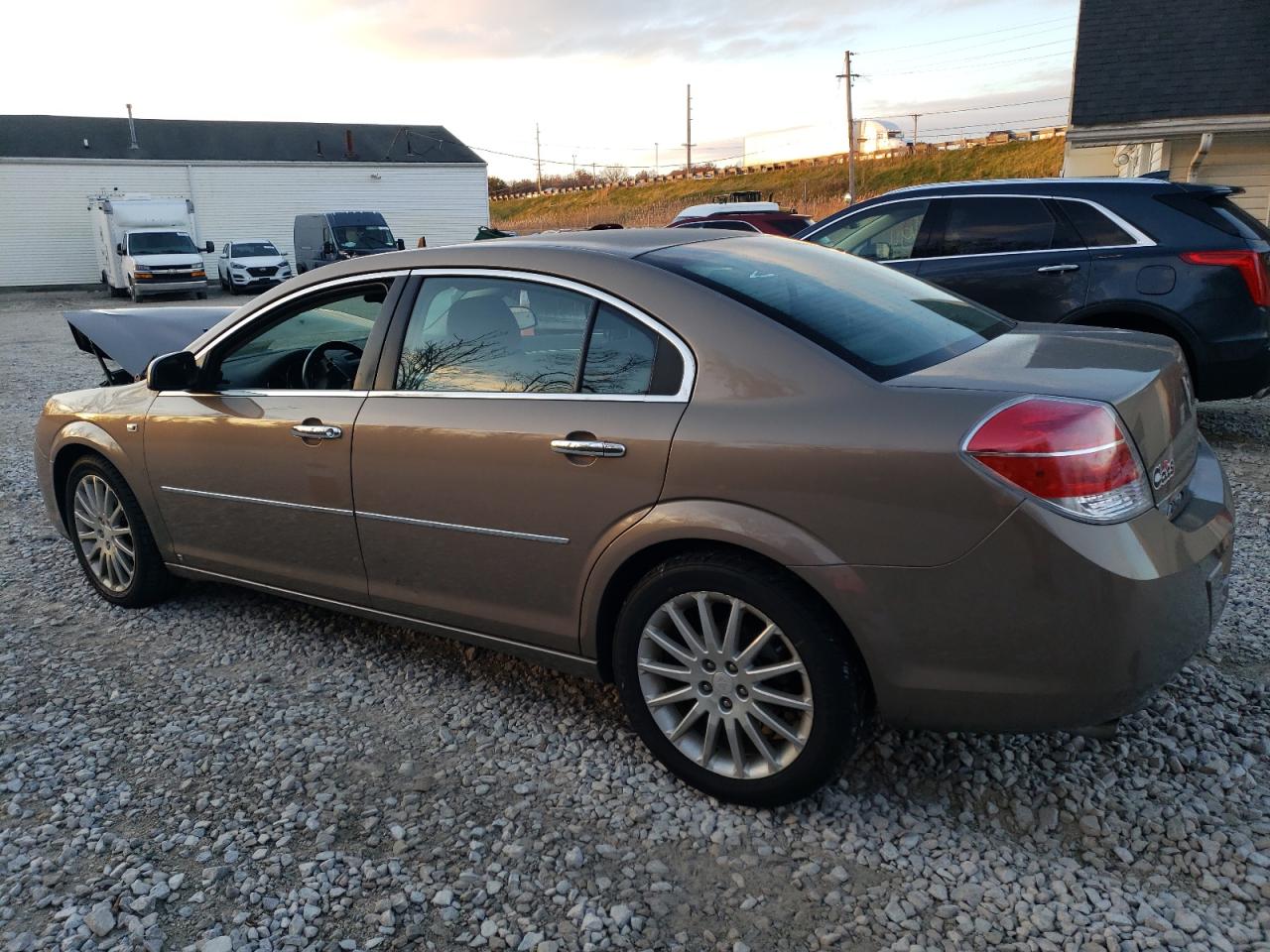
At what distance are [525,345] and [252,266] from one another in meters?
29.0

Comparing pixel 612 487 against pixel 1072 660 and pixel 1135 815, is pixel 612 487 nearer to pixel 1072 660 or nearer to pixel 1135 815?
pixel 1072 660

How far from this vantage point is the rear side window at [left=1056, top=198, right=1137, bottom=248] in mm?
6078

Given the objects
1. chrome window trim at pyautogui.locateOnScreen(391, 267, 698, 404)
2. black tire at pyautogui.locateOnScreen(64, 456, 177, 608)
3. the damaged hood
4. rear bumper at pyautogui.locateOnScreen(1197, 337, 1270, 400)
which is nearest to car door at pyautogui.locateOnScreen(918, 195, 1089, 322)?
rear bumper at pyautogui.locateOnScreen(1197, 337, 1270, 400)

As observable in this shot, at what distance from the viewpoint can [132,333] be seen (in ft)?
17.0

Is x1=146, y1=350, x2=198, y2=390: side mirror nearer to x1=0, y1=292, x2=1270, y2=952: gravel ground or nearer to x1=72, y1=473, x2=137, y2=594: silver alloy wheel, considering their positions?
x1=72, y1=473, x2=137, y2=594: silver alloy wheel

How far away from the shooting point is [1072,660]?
2.26 m

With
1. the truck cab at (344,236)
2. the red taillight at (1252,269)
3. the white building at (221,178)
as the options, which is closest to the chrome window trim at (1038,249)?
the red taillight at (1252,269)

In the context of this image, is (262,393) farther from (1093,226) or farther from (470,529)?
(1093,226)

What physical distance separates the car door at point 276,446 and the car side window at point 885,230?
4309 mm

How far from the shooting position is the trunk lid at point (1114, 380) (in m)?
2.38

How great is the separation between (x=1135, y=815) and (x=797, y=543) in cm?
122

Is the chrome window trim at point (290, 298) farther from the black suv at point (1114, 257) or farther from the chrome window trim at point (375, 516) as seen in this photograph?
the black suv at point (1114, 257)

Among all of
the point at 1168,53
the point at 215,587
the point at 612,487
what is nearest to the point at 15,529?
the point at 215,587

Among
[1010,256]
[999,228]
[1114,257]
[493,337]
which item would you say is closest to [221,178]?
[999,228]
